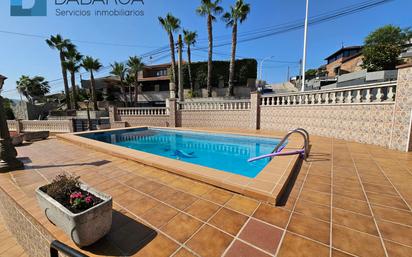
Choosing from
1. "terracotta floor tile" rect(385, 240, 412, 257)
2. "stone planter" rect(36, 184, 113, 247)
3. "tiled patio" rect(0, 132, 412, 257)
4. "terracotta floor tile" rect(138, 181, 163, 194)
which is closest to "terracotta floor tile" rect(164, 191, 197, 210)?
"tiled patio" rect(0, 132, 412, 257)

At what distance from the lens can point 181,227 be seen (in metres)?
2.14

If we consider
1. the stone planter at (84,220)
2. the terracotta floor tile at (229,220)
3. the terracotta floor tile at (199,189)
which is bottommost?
the terracotta floor tile at (229,220)

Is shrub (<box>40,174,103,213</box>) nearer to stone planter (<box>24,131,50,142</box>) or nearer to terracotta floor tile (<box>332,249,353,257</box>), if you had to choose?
terracotta floor tile (<box>332,249,353,257</box>)

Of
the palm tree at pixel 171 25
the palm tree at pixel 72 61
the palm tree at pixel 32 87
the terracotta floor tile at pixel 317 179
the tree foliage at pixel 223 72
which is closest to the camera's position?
the terracotta floor tile at pixel 317 179

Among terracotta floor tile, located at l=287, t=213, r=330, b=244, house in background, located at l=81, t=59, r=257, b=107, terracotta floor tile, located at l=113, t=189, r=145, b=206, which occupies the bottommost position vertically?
terracotta floor tile, located at l=113, t=189, r=145, b=206

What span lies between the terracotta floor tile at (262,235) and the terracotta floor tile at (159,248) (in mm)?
802

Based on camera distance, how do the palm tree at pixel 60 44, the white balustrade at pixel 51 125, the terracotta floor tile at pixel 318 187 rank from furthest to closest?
the palm tree at pixel 60 44, the white balustrade at pixel 51 125, the terracotta floor tile at pixel 318 187

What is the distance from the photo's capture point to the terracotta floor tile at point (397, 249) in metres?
1.71

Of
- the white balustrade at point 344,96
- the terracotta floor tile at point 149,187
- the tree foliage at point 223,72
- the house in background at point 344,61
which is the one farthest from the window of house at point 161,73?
the house in background at point 344,61

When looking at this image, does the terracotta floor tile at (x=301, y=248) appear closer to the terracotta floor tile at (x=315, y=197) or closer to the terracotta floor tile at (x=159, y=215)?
the terracotta floor tile at (x=315, y=197)

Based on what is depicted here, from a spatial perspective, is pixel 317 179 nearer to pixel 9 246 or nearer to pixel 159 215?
pixel 159 215

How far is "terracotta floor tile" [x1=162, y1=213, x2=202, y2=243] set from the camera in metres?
2.01

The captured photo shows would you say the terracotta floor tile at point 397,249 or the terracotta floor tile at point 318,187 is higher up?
the terracotta floor tile at point 318,187

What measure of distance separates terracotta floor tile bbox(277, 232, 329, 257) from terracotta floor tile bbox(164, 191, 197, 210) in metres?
1.39
